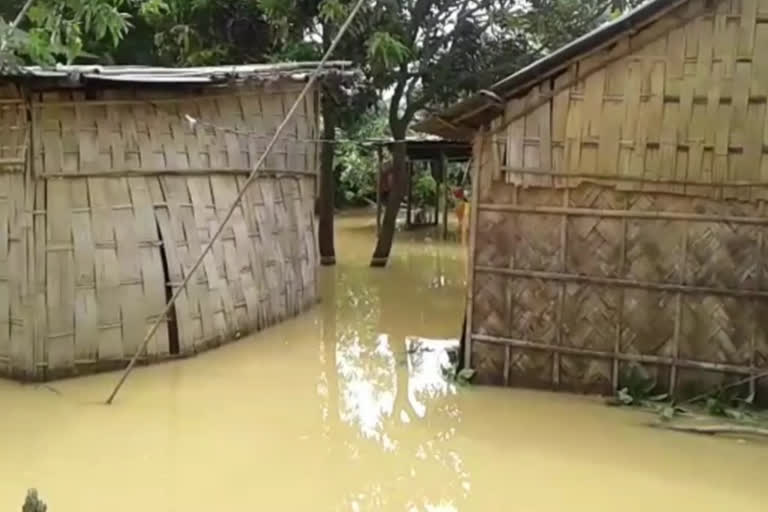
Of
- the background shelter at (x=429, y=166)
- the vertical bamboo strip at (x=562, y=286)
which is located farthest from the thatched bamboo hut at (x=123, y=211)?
the background shelter at (x=429, y=166)

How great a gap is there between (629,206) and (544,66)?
1.11 meters

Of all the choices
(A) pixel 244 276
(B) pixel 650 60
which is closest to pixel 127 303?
(A) pixel 244 276

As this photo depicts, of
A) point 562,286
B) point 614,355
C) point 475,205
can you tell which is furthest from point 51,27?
point 614,355

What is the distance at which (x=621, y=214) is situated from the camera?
5559 millimetres

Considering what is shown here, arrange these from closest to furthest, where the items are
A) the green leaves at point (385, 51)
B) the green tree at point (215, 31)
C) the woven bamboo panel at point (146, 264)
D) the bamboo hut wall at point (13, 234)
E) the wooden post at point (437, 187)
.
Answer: the bamboo hut wall at point (13, 234) → the woven bamboo panel at point (146, 264) → the green leaves at point (385, 51) → the green tree at point (215, 31) → the wooden post at point (437, 187)

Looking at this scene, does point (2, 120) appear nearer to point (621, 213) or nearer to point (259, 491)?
point (259, 491)

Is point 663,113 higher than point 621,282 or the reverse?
higher

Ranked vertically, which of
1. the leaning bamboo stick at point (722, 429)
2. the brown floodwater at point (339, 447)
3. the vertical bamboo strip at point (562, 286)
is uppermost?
the vertical bamboo strip at point (562, 286)

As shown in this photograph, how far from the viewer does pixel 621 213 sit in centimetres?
556

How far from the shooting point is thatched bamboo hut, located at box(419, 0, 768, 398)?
5312 millimetres

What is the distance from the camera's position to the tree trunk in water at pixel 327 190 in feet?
36.4

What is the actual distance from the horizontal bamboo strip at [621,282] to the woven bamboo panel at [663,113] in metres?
0.62

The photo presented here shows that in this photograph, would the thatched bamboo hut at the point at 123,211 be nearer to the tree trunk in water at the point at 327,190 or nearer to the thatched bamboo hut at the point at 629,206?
the thatched bamboo hut at the point at 629,206

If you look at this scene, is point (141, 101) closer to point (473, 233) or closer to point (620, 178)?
point (473, 233)
